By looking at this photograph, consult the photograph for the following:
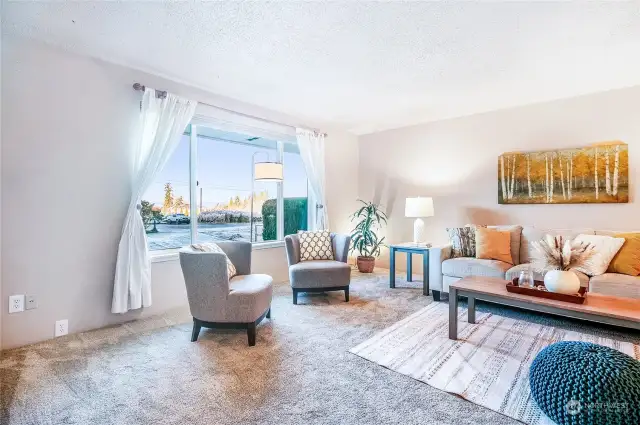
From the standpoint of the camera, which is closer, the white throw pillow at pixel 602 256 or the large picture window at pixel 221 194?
the white throw pillow at pixel 602 256

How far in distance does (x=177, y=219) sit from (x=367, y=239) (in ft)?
9.71

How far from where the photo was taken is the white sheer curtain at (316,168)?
16.3 ft

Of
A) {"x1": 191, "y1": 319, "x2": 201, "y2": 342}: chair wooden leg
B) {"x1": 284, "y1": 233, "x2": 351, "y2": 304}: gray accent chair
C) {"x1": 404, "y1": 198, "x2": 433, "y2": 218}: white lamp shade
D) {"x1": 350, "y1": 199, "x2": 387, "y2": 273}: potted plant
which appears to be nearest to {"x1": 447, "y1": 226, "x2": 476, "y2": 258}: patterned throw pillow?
{"x1": 404, "y1": 198, "x2": 433, "y2": 218}: white lamp shade

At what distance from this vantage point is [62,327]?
2713mm

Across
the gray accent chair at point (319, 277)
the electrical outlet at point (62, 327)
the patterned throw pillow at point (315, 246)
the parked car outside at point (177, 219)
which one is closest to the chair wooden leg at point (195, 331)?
the electrical outlet at point (62, 327)

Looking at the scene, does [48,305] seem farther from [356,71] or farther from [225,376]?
[356,71]

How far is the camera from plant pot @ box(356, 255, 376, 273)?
5.25 metres

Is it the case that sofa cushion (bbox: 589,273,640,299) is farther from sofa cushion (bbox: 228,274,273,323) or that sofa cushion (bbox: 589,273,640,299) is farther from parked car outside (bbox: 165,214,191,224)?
parked car outside (bbox: 165,214,191,224)

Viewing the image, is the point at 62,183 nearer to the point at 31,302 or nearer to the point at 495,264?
the point at 31,302

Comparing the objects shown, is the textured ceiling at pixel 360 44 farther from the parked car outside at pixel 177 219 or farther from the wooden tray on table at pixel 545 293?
the wooden tray on table at pixel 545 293

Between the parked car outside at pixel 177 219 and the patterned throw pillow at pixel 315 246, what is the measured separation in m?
1.39

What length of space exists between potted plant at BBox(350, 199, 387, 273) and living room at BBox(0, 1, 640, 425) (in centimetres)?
53

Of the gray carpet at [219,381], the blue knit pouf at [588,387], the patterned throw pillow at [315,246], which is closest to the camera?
the blue knit pouf at [588,387]

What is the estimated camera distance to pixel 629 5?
2160mm
